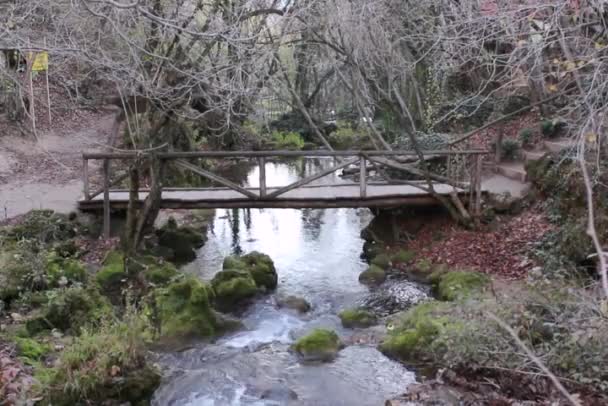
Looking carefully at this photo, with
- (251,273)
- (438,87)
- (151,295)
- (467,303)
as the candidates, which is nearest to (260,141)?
(438,87)

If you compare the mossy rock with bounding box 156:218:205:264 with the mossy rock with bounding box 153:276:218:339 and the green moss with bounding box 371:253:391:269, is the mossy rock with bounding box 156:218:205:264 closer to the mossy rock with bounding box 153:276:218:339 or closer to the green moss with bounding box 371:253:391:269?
the mossy rock with bounding box 153:276:218:339

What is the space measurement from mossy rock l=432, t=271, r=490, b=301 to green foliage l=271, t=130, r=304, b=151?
49.9 feet

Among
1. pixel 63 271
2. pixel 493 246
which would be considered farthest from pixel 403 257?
pixel 63 271

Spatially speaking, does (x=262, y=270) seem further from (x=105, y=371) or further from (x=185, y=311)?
(x=105, y=371)

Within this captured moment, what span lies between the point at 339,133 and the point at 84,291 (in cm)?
1727

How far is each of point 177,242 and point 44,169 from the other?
18.1 ft

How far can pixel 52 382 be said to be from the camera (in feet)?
16.7

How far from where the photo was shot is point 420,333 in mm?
6695

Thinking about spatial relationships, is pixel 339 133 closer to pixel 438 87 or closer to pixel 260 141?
pixel 260 141

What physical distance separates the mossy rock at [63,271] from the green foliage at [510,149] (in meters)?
8.77

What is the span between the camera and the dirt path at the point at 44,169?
11.5 metres

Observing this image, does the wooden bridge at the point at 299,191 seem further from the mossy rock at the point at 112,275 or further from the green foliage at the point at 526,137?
the green foliage at the point at 526,137

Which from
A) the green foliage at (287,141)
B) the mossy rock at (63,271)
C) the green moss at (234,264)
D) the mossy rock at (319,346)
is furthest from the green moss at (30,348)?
the green foliage at (287,141)

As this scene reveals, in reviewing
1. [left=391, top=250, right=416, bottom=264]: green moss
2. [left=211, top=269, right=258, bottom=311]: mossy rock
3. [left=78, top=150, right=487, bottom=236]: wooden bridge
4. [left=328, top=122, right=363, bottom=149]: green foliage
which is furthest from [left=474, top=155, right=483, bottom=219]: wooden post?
[left=328, top=122, right=363, bottom=149]: green foliage
